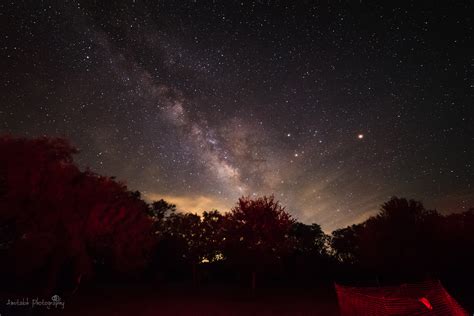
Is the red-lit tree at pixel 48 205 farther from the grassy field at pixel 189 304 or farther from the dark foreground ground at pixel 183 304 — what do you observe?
the grassy field at pixel 189 304

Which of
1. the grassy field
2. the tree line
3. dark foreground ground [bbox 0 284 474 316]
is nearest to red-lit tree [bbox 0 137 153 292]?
the tree line

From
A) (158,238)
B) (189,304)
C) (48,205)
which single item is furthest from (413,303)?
(158,238)

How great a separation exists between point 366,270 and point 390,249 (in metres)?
10.9

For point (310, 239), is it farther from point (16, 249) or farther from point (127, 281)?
point (16, 249)

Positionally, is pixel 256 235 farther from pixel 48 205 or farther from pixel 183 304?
pixel 48 205

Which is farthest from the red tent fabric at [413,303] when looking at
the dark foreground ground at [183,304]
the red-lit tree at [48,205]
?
the red-lit tree at [48,205]

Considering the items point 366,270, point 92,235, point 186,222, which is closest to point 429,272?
point 366,270

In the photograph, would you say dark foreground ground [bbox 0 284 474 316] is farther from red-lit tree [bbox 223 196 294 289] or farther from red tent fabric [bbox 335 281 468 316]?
red tent fabric [bbox 335 281 468 316]

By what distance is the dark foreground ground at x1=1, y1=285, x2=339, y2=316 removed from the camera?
19.1 metres

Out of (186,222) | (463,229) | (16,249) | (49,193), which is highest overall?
(186,222)

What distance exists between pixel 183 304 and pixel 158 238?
11483mm

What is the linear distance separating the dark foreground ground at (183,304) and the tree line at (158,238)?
194 cm

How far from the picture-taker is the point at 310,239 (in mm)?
62969

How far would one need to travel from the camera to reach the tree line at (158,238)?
15039mm
